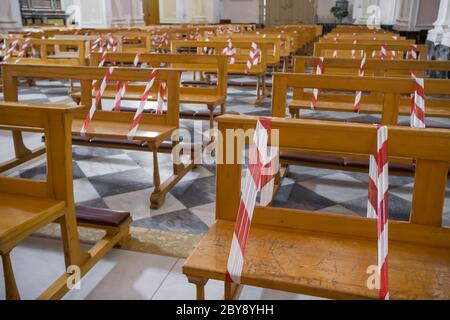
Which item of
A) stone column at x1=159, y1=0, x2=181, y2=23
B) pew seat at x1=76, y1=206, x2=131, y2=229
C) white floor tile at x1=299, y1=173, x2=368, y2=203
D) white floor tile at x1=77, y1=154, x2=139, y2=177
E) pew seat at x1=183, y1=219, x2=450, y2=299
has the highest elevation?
stone column at x1=159, y1=0, x2=181, y2=23

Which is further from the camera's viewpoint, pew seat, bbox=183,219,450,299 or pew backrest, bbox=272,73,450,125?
pew backrest, bbox=272,73,450,125

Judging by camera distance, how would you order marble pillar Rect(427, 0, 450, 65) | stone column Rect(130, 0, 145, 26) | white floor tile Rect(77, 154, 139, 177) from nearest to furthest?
white floor tile Rect(77, 154, 139, 177), marble pillar Rect(427, 0, 450, 65), stone column Rect(130, 0, 145, 26)

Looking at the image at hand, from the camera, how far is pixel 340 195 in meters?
3.25

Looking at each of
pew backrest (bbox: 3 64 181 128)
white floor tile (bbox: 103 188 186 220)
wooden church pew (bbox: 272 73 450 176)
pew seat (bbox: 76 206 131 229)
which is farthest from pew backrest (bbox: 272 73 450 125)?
pew seat (bbox: 76 206 131 229)

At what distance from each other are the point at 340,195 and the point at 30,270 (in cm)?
211

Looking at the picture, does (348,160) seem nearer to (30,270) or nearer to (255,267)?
(255,267)

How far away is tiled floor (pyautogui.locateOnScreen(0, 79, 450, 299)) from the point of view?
2.06m

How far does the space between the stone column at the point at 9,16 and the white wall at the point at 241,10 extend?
14507mm

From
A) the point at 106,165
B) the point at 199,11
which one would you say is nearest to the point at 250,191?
the point at 106,165

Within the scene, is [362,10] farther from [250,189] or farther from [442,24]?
[250,189]

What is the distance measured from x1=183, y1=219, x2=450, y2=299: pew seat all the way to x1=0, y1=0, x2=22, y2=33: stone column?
10560 millimetres

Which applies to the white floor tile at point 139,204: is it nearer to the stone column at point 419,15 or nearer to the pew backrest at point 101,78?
the pew backrest at point 101,78

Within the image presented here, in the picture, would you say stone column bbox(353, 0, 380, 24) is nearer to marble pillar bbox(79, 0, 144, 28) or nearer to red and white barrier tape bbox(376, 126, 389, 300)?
marble pillar bbox(79, 0, 144, 28)
